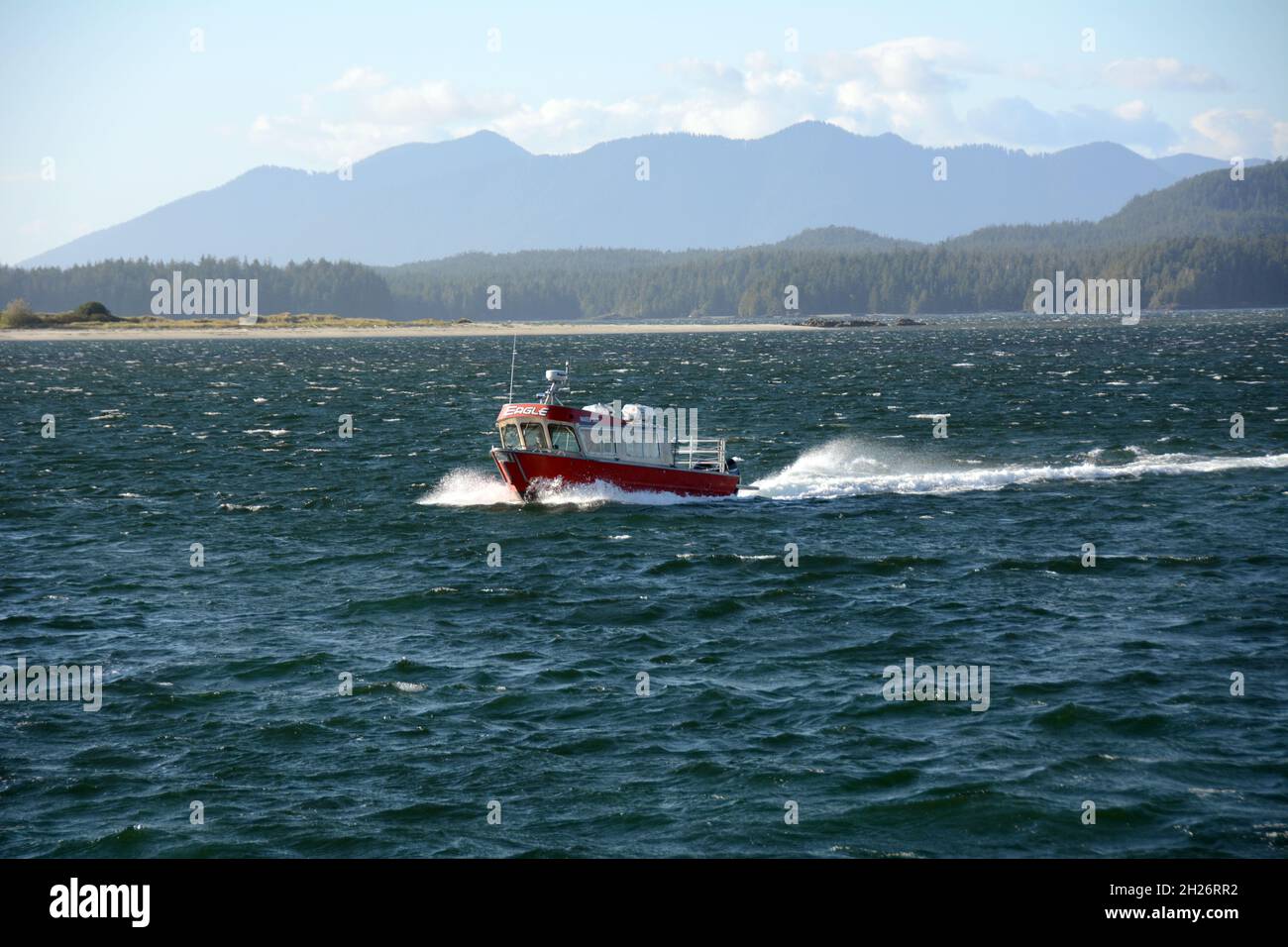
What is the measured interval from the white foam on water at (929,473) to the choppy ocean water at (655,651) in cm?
31

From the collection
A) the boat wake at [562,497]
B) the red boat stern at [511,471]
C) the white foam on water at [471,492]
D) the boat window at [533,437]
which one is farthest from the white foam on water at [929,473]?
the white foam on water at [471,492]

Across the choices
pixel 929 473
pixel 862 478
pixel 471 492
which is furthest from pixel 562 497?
pixel 929 473

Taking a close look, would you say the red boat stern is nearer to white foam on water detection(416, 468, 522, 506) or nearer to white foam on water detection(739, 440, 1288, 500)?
white foam on water detection(416, 468, 522, 506)

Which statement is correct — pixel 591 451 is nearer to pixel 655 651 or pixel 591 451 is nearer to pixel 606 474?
pixel 606 474

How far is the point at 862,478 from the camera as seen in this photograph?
55.6 metres

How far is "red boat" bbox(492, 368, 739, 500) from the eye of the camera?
4766 centimetres

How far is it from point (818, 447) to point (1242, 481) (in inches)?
794

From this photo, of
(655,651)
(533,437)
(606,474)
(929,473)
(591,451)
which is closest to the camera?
(655,651)

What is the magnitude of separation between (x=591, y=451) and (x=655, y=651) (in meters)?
19.2

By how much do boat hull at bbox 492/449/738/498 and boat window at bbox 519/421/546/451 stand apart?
0.84 feet

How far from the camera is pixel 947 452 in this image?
62.8 metres

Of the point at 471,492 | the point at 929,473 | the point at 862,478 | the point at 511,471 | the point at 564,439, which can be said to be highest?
the point at 564,439
